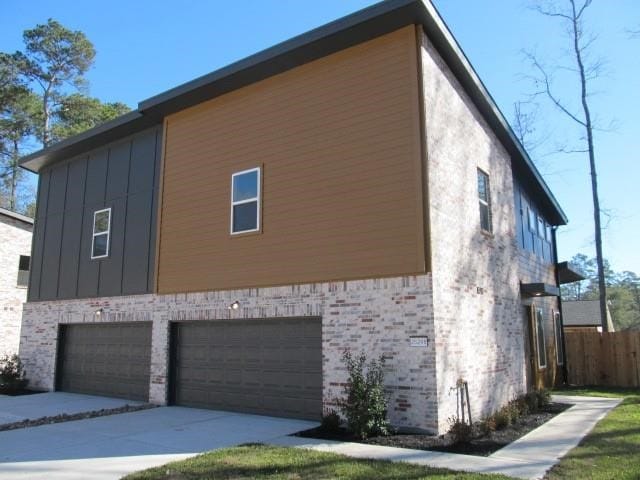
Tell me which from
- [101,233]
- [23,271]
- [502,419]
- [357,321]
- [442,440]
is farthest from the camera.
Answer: [23,271]

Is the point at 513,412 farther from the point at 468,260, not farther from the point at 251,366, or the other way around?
the point at 251,366

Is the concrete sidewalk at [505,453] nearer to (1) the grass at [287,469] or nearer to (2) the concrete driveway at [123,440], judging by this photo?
(1) the grass at [287,469]

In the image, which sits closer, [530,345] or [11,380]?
[530,345]

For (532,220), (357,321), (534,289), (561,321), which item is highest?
(532,220)

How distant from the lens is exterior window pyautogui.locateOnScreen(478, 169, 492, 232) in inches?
486

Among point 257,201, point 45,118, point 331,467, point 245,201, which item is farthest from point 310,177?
point 45,118

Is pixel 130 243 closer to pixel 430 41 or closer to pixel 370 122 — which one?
pixel 370 122

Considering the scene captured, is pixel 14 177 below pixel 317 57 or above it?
above

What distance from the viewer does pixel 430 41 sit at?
33.4ft

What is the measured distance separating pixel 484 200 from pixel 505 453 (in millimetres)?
6403

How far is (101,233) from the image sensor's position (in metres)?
15.2

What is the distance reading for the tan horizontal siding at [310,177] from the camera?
946cm

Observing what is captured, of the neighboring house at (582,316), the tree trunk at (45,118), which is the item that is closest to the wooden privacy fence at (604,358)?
the neighboring house at (582,316)

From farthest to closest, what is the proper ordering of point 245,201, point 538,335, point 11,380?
point 538,335, point 11,380, point 245,201
